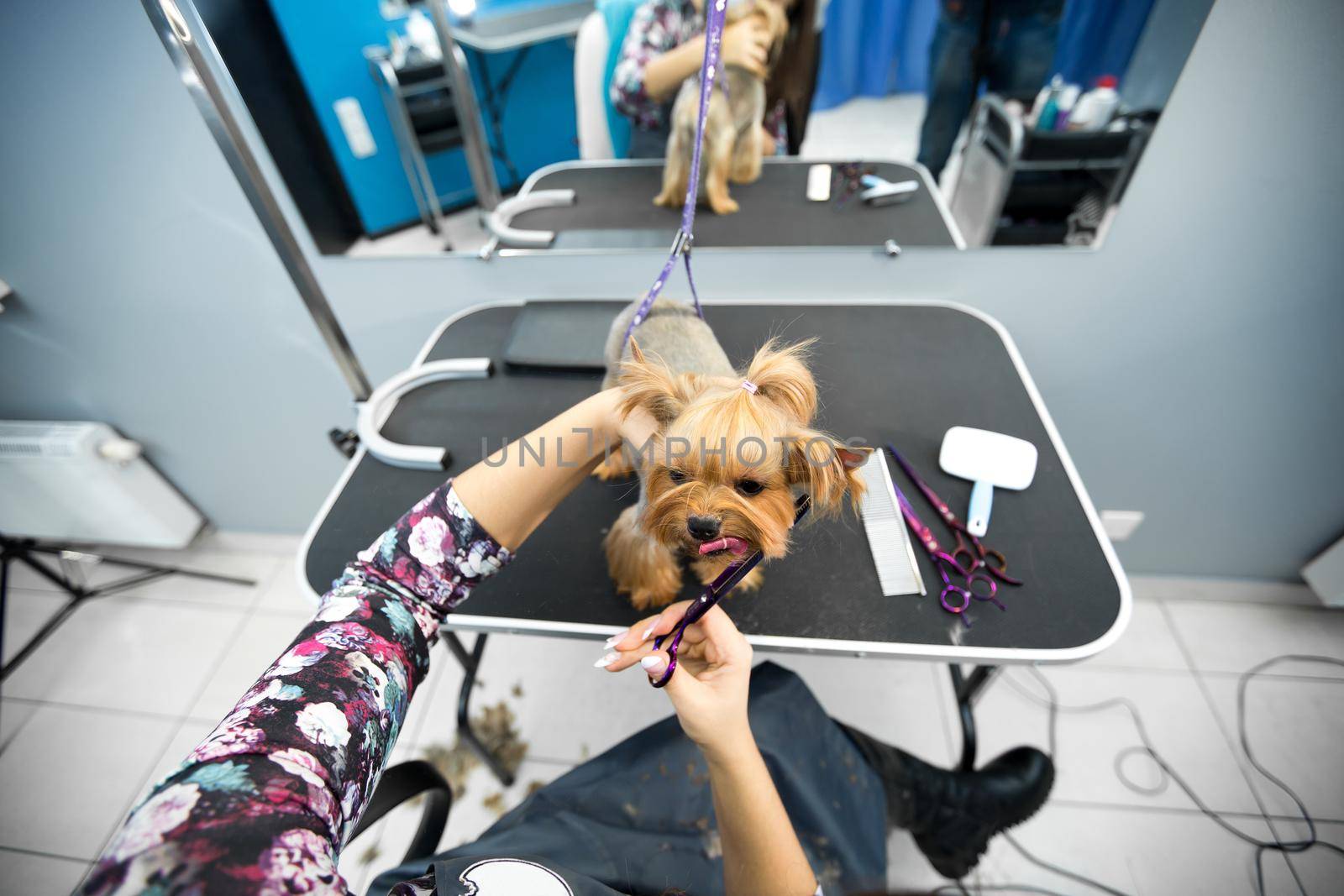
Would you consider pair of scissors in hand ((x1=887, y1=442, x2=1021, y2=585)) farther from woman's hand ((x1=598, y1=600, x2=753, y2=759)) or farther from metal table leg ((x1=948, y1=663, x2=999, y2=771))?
woman's hand ((x1=598, y1=600, x2=753, y2=759))

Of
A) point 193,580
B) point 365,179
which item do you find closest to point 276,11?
point 365,179

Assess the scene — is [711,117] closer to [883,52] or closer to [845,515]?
[883,52]

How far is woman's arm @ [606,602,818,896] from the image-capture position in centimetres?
65

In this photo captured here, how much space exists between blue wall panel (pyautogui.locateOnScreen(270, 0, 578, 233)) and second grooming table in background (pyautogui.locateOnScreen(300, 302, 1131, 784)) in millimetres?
324

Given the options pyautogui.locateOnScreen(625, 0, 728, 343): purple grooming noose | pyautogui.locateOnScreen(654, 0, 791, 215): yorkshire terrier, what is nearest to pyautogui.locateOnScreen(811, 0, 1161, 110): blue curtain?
pyautogui.locateOnScreen(654, 0, 791, 215): yorkshire terrier

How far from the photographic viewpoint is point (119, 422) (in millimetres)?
1780

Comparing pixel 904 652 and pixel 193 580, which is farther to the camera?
pixel 193 580

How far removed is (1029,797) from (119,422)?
9.00ft

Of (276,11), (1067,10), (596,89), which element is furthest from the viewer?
(596,89)

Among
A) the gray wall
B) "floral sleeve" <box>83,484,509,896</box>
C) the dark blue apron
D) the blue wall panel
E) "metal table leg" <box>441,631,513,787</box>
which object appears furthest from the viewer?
"metal table leg" <box>441,631,513,787</box>

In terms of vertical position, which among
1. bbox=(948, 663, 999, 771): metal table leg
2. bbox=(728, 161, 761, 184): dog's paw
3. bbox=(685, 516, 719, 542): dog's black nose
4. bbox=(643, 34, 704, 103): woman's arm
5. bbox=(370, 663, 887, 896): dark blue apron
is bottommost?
bbox=(948, 663, 999, 771): metal table leg

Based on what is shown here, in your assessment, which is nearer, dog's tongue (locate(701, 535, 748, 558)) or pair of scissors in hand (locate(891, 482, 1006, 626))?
dog's tongue (locate(701, 535, 748, 558))

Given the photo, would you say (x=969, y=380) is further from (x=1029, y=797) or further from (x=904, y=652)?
(x=1029, y=797)

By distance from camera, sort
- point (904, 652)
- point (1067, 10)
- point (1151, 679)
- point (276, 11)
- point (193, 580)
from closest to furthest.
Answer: point (904, 652) < point (1067, 10) < point (276, 11) < point (1151, 679) < point (193, 580)
